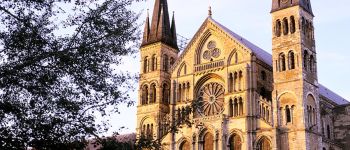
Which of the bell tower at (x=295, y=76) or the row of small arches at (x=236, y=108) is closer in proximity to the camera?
the bell tower at (x=295, y=76)

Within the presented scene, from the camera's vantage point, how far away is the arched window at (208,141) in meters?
44.9

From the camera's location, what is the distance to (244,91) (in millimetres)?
43875

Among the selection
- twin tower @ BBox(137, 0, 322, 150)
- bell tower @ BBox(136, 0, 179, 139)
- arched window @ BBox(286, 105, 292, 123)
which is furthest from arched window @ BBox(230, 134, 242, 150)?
bell tower @ BBox(136, 0, 179, 139)

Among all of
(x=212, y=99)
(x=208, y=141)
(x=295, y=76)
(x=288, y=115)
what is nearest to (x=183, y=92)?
(x=212, y=99)

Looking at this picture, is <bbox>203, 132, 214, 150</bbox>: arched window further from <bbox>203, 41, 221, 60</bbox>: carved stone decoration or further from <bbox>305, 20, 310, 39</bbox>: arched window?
<bbox>305, 20, 310, 39</bbox>: arched window

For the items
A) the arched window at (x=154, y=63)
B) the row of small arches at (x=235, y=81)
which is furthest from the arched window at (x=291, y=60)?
the arched window at (x=154, y=63)

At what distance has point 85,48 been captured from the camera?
15.9 metres

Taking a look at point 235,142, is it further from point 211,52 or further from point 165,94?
point 165,94

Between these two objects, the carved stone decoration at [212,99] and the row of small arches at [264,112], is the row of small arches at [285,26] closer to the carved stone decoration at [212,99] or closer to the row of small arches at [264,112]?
the row of small arches at [264,112]

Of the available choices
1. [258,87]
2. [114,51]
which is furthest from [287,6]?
[114,51]

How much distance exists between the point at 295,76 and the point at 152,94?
13.8 metres

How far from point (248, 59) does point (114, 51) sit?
28.8 metres

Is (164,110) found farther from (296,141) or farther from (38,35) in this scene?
(38,35)

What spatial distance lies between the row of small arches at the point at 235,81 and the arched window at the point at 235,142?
3.75 m
